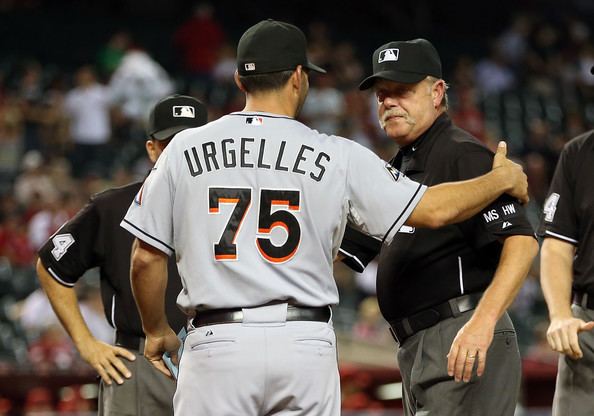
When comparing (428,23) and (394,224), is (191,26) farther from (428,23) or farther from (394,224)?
(394,224)

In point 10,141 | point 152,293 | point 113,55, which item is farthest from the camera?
point 113,55

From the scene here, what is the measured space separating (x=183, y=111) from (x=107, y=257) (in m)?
0.77

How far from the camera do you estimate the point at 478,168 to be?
4406mm

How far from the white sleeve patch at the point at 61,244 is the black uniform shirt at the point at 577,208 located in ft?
6.73

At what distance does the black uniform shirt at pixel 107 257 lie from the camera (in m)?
4.95

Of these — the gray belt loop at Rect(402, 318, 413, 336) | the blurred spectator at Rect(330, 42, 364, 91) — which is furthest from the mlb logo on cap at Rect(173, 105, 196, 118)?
the blurred spectator at Rect(330, 42, 364, 91)

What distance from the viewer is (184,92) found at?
52.6 ft

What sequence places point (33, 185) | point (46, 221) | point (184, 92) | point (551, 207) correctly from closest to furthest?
point (551, 207) → point (46, 221) → point (33, 185) → point (184, 92)

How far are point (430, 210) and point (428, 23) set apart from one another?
60.7 ft

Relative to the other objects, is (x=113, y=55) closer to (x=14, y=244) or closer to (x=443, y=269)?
(x=14, y=244)

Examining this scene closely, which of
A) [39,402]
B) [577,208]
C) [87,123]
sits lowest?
[39,402]

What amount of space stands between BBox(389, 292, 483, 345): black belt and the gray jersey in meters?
0.62

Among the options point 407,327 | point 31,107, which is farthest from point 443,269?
point 31,107

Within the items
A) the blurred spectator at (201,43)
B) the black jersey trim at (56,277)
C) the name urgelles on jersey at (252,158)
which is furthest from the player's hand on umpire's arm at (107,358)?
the blurred spectator at (201,43)
